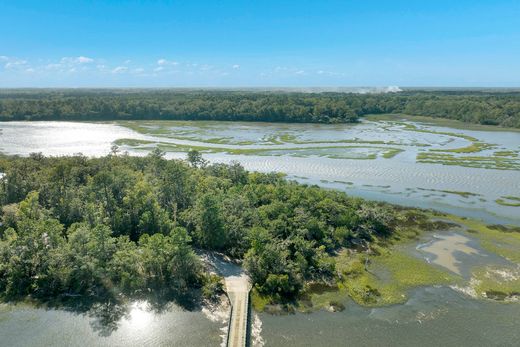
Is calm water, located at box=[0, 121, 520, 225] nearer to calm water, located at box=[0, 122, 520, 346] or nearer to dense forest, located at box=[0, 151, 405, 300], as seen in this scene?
calm water, located at box=[0, 122, 520, 346]

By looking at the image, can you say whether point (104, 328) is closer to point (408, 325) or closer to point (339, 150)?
point (408, 325)

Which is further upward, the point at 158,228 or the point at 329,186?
the point at 158,228

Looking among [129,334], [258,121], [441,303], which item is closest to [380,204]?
[441,303]

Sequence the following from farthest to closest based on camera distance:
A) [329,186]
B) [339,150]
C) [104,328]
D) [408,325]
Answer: [339,150] → [329,186] → [408,325] → [104,328]

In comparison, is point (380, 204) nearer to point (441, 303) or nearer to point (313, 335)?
point (441, 303)

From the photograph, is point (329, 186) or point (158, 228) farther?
point (329, 186)

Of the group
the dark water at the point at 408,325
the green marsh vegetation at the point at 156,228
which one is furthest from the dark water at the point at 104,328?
the dark water at the point at 408,325

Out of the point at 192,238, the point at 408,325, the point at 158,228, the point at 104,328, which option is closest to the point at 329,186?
the point at 192,238

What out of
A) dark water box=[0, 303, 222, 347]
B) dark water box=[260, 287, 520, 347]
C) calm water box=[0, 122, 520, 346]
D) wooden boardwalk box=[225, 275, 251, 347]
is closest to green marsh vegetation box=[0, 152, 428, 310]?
wooden boardwalk box=[225, 275, 251, 347]
